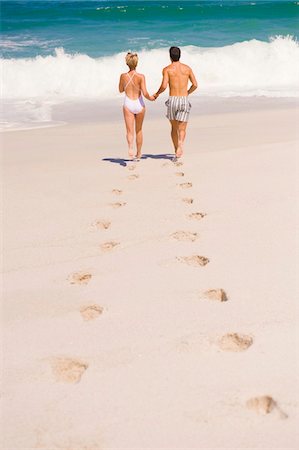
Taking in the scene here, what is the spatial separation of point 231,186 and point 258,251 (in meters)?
1.54

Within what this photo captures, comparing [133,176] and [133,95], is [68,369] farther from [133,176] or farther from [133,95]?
[133,95]

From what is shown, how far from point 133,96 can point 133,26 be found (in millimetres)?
17426

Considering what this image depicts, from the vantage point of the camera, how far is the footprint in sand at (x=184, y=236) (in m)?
3.90

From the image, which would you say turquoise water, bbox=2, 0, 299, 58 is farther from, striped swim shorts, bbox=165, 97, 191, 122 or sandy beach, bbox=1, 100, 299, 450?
sandy beach, bbox=1, 100, 299, 450

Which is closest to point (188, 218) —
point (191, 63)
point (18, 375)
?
point (18, 375)

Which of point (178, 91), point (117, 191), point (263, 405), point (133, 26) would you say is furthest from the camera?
point (133, 26)

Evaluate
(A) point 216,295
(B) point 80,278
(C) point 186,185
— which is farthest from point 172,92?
(A) point 216,295

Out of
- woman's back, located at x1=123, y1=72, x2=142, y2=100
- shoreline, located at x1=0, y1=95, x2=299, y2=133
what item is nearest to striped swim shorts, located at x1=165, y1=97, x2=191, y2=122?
woman's back, located at x1=123, y1=72, x2=142, y2=100

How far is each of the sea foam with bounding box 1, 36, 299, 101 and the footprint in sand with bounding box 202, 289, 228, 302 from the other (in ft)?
31.6

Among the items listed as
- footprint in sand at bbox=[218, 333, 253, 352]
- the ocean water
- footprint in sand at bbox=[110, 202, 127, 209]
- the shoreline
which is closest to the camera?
footprint in sand at bbox=[218, 333, 253, 352]

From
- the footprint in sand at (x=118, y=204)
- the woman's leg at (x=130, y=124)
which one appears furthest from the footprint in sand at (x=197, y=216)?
the woman's leg at (x=130, y=124)

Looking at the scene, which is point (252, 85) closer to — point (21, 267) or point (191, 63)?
point (191, 63)

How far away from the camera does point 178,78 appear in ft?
20.2

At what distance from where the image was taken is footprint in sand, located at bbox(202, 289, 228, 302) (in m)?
3.04
